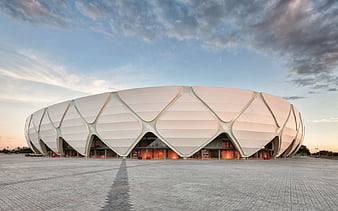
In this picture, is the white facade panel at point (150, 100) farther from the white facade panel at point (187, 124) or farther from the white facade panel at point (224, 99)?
the white facade panel at point (224, 99)

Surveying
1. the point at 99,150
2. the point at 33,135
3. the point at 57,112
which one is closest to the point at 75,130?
the point at 99,150

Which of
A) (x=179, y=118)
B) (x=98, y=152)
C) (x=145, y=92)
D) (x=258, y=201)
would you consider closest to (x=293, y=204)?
(x=258, y=201)

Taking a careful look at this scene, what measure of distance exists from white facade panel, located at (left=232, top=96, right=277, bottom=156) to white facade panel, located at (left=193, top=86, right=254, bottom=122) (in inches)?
46.4

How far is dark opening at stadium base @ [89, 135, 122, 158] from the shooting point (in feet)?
119

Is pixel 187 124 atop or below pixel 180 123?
below

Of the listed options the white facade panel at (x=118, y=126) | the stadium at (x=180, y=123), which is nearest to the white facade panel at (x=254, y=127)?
the stadium at (x=180, y=123)

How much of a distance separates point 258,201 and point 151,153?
27898 millimetres

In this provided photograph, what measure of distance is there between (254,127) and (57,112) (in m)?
32.3

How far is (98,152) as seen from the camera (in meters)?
38.3

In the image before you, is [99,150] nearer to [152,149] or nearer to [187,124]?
[152,149]

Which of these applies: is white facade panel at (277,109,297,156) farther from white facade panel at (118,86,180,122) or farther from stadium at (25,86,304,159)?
white facade panel at (118,86,180,122)

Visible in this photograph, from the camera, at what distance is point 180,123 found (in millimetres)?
29312

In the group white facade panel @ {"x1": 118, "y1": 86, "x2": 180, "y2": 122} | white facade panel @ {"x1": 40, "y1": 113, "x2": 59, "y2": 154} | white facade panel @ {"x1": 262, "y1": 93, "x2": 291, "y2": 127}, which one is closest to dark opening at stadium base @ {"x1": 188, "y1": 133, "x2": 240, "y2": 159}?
white facade panel @ {"x1": 262, "y1": 93, "x2": 291, "y2": 127}

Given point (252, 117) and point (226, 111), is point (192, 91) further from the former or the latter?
point (252, 117)
